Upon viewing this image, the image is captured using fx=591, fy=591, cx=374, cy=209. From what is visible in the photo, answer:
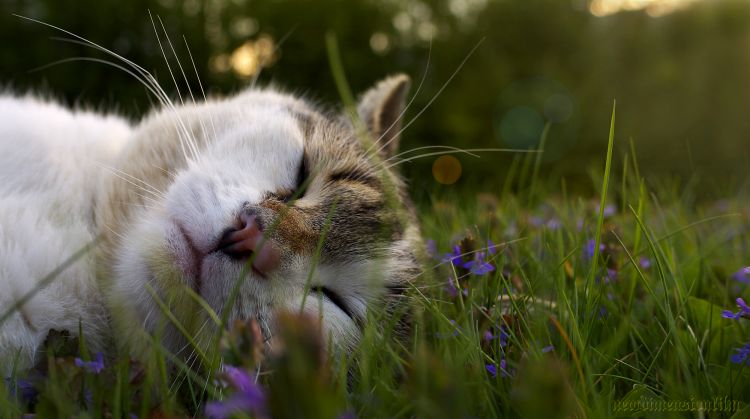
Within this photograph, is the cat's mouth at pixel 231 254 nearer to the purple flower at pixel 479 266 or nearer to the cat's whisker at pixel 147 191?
the cat's whisker at pixel 147 191

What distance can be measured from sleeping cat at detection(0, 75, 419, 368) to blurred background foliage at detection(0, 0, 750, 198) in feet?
5.28

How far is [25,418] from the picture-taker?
88cm

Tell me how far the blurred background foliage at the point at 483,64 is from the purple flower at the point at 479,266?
1.75 m

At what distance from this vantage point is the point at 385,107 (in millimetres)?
2250

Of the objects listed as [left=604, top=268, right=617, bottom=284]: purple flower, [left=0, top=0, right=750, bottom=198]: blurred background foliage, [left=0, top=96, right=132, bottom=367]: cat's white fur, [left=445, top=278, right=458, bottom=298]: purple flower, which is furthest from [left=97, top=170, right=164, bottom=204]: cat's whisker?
[left=0, top=0, right=750, bottom=198]: blurred background foliage

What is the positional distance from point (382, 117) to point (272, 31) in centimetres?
297

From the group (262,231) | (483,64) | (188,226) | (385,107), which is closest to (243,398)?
(262,231)

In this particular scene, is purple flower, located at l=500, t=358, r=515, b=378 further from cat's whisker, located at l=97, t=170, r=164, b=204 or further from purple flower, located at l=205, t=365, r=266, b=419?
cat's whisker, located at l=97, t=170, r=164, b=204

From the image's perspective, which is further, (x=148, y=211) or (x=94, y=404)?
(x=148, y=211)

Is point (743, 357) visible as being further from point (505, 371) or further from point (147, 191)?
point (147, 191)

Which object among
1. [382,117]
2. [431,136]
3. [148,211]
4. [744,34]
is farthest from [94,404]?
[744,34]

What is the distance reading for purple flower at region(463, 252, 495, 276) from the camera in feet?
4.42

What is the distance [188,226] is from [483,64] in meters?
4.90

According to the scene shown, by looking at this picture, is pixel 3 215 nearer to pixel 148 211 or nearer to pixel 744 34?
pixel 148 211
